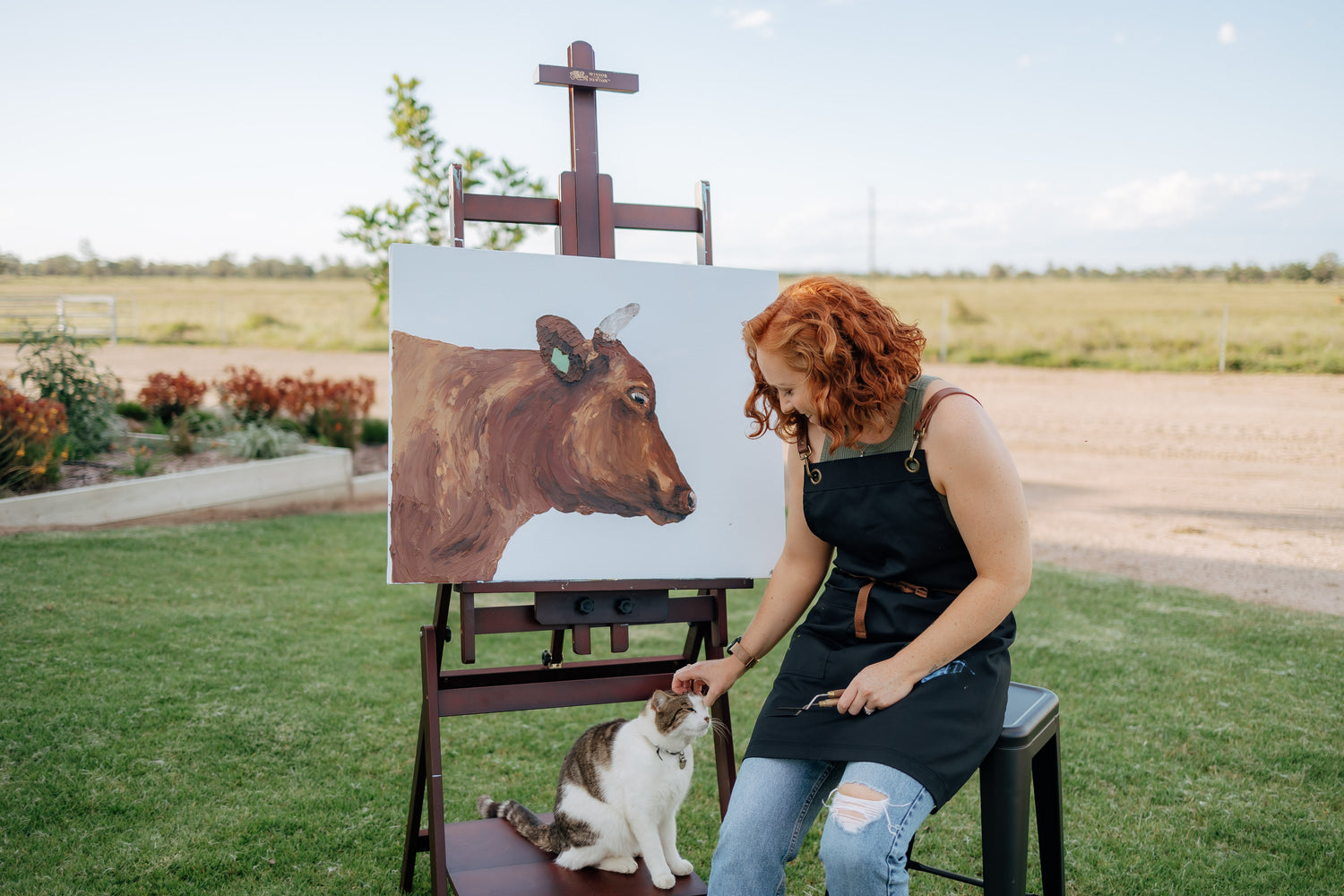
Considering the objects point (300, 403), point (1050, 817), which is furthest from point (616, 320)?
point (300, 403)

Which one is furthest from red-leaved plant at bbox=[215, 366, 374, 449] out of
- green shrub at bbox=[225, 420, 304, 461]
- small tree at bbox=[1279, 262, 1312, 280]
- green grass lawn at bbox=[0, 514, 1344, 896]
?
small tree at bbox=[1279, 262, 1312, 280]

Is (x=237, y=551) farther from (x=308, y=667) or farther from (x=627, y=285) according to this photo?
(x=627, y=285)

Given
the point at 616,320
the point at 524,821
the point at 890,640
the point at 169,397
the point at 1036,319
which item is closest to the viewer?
the point at 890,640

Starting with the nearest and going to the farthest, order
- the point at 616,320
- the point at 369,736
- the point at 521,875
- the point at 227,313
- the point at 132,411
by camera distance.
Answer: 1. the point at 521,875
2. the point at 616,320
3. the point at 369,736
4. the point at 132,411
5. the point at 227,313

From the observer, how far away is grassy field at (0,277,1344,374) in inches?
608

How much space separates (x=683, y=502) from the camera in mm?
2533

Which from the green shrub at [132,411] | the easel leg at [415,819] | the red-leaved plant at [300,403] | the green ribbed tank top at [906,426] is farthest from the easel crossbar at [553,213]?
the green shrub at [132,411]

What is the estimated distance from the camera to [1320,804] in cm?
316

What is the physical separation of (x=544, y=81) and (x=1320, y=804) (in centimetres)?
350

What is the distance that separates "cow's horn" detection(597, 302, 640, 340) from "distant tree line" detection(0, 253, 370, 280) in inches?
627

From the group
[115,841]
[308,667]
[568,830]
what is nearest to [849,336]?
[568,830]

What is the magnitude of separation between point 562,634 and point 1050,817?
4.38ft

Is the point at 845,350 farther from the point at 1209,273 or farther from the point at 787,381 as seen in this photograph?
the point at 1209,273

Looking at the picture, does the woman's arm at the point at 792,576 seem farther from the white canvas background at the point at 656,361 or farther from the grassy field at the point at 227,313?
the grassy field at the point at 227,313
